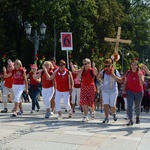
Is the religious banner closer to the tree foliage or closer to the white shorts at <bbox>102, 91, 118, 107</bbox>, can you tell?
the white shorts at <bbox>102, 91, 118, 107</bbox>

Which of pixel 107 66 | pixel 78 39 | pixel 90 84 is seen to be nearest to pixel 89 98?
pixel 90 84

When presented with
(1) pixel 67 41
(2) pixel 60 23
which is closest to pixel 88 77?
(1) pixel 67 41

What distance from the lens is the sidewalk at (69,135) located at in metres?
6.63

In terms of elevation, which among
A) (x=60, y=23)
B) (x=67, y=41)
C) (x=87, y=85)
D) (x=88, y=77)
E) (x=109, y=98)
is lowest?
(x=109, y=98)

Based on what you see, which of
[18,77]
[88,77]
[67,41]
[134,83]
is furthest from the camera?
[67,41]

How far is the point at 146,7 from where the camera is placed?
52.3 m

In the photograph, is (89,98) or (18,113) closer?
(89,98)

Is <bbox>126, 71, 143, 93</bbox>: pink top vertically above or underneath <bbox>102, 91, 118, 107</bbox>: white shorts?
above

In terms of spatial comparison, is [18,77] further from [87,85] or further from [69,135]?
[69,135]

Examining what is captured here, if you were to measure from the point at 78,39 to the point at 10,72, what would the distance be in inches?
838

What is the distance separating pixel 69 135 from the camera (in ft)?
24.8

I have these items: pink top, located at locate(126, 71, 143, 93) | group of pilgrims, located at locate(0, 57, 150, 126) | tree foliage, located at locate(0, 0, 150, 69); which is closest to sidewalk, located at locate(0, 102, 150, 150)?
group of pilgrims, located at locate(0, 57, 150, 126)

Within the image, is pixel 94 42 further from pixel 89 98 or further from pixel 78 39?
pixel 89 98

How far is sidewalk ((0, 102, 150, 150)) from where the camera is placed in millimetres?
6629
